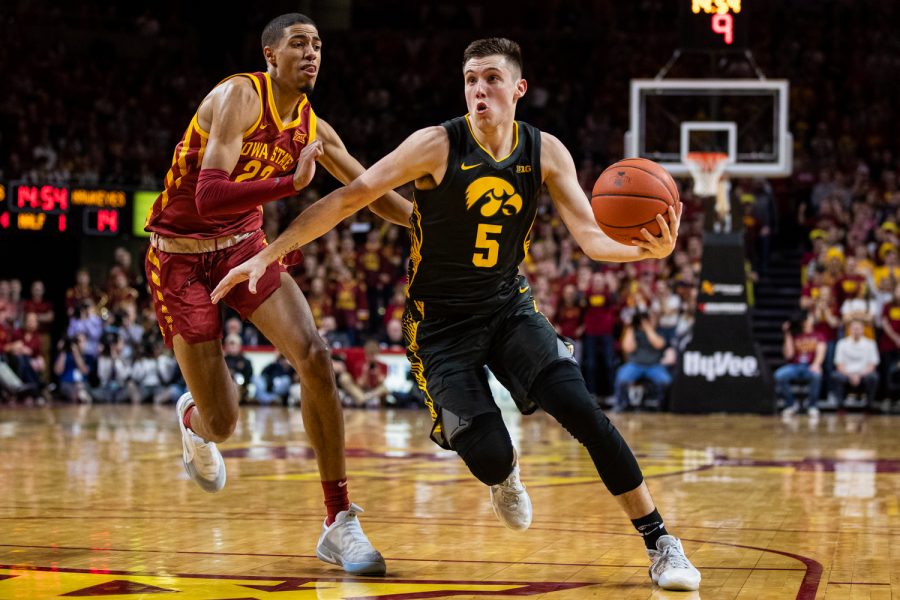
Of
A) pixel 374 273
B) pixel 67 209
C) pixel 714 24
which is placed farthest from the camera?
pixel 67 209

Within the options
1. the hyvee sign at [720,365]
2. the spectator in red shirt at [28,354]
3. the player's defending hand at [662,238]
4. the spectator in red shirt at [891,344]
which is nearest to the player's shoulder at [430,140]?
the player's defending hand at [662,238]

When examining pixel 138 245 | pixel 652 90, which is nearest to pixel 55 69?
pixel 138 245

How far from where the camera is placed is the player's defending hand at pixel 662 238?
180 inches

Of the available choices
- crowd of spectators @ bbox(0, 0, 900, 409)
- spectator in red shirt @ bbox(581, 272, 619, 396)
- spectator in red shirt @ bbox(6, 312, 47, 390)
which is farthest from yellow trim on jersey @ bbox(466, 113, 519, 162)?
spectator in red shirt @ bbox(6, 312, 47, 390)

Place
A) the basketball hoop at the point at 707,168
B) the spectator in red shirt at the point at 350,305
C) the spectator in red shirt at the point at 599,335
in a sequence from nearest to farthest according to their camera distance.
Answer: the basketball hoop at the point at 707,168, the spectator in red shirt at the point at 599,335, the spectator in red shirt at the point at 350,305

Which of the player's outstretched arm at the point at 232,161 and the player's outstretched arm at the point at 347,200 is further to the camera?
the player's outstretched arm at the point at 232,161

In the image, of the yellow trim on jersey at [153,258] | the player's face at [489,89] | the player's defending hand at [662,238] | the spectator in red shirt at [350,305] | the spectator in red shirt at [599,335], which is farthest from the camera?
the spectator in red shirt at [350,305]

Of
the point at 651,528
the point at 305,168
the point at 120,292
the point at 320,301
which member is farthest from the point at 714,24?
the point at 651,528

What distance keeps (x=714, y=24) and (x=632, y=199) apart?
9.50m

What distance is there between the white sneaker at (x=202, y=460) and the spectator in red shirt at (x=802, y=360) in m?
9.90

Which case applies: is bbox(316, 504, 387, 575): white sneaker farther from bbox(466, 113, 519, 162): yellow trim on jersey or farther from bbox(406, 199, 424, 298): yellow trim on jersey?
bbox(466, 113, 519, 162): yellow trim on jersey

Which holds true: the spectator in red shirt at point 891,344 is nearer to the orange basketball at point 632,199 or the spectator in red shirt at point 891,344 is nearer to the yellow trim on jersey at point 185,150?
the orange basketball at point 632,199

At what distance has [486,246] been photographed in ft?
16.0

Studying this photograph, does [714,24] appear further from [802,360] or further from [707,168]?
[802,360]
